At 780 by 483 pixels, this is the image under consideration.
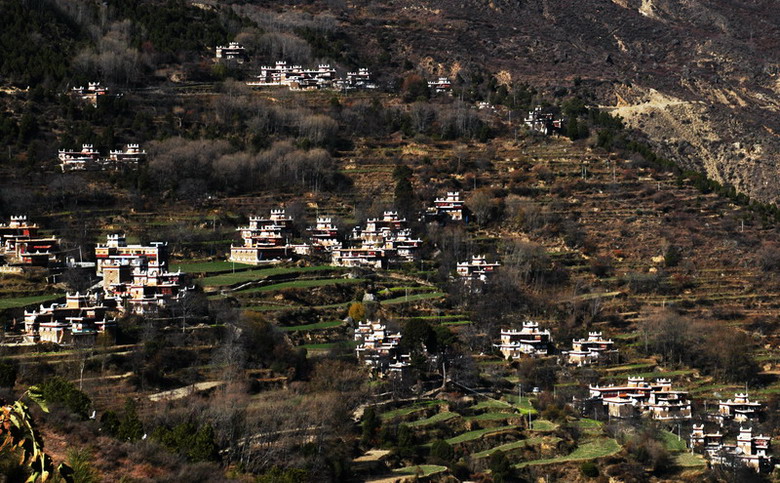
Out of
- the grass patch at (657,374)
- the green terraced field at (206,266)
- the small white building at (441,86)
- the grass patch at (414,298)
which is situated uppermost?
the small white building at (441,86)

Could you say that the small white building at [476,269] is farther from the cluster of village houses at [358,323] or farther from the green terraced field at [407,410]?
the green terraced field at [407,410]

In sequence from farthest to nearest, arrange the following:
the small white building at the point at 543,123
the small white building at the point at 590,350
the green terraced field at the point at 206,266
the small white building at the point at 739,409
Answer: the small white building at the point at 543,123 < the green terraced field at the point at 206,266 < the small white building at the point at 590,350 < the small white building at the point at 739,409

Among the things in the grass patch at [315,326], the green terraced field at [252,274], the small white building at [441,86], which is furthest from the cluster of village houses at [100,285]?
the small white building at [441,86]

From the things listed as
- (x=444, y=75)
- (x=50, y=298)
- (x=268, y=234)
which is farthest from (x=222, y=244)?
(x=444, y=75)

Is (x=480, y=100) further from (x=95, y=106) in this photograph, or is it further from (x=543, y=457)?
(x=543, y=457)

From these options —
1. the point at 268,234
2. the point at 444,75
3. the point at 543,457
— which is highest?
the point at 444,75

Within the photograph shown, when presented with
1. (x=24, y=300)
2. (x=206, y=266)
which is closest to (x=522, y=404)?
(x=206, y=266)

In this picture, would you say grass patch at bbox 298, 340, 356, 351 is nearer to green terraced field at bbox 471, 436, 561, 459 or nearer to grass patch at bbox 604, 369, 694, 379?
green terraced field at bbox 471, 436, 561, 459
